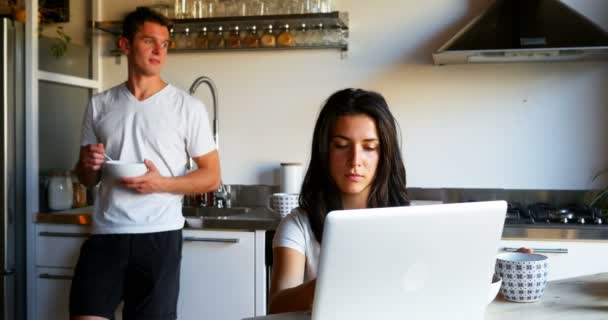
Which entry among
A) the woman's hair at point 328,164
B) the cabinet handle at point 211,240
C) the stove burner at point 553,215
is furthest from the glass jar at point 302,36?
the woman's hair at point 328,164

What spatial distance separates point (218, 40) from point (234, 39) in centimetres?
8

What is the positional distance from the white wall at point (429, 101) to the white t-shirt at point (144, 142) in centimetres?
83

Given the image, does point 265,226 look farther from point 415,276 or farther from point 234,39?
point 415,276

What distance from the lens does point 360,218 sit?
735 mm

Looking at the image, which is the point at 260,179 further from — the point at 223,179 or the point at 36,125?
the point at 36,125

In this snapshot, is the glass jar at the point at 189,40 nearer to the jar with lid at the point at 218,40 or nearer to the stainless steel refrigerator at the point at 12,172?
the jar with lid at the point at 218,40

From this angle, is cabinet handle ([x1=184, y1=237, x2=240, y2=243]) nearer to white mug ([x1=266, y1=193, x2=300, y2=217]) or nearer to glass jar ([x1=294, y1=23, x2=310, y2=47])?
white mug ([x1=266, y1=193, x2=300, y2=217])

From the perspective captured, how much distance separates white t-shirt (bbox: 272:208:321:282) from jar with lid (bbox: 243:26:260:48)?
182cm


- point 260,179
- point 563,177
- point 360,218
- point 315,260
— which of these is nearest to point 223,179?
point 260,179

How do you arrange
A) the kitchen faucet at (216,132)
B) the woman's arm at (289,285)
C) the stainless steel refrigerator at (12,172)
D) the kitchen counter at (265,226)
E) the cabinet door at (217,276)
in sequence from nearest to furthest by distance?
the woman's arm at (289,285), the kitchen counter at (265,226), the cabinet door at (217,276), the stainless steel refrigerator at (12,172), the kitchen faucet at (216,132)

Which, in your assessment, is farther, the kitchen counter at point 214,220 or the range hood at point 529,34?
the kitchen counter at point 214,220

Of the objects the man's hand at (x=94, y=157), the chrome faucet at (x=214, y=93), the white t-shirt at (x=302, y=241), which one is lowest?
the white t-shirt at (x=302, y=241)

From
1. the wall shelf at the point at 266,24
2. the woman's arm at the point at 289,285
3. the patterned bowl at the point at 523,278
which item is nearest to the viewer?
the woman's arm at the point at 289,285

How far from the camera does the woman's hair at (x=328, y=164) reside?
3.91 feet
